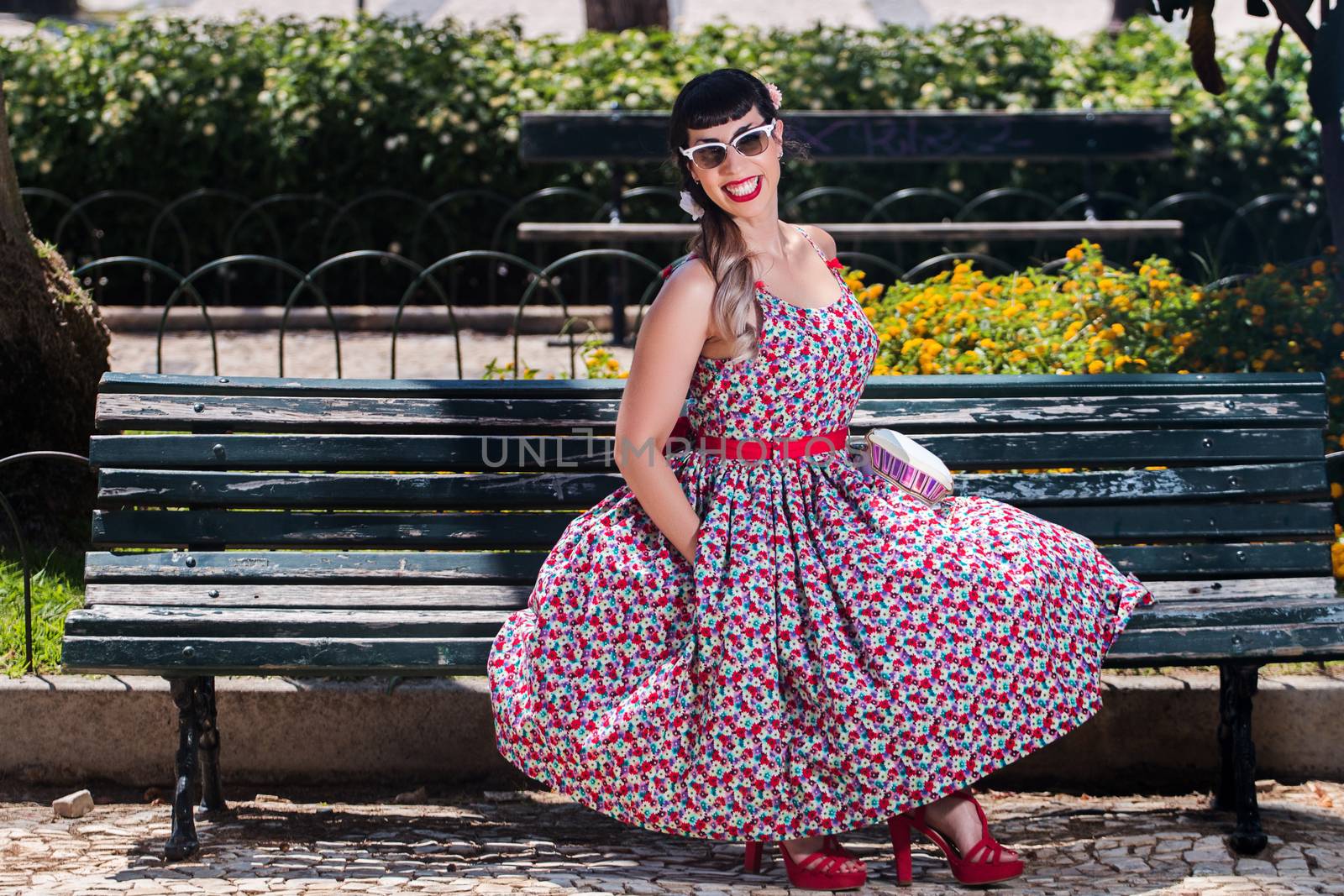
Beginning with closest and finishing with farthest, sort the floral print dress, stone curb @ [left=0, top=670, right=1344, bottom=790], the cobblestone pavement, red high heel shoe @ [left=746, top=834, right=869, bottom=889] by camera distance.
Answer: the floral print dress → red high heel shoe @ [left=746, top=834, right=869, bottom=889] → the cobblestone pavement → stone curb @ [left=0, top=670, right=1344, bottom=790]

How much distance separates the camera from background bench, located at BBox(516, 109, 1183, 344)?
7.32 meters

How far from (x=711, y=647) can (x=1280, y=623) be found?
1.22 metres

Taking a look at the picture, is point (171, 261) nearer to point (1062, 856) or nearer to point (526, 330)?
point (526, 330)

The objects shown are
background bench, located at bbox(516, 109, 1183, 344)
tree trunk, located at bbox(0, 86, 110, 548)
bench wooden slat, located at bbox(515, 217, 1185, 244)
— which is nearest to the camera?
tree trunk, located at bbox(0, 86, 110, 548)

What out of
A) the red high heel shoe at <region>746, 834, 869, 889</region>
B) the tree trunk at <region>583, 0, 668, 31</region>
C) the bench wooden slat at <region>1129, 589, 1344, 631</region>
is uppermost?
the tree trunk at <region>583, 0, 668, 31</region>

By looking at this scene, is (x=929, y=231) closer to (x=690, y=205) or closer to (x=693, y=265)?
(x=690, y=205)

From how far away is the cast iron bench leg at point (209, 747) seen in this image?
3.46 meters

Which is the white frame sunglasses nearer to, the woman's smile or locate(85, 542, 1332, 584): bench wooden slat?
the woman's smile

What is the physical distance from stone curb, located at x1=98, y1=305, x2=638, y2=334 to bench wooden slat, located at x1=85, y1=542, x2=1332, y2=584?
14.9ft

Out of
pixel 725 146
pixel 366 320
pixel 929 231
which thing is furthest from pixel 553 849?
pixel 366 320

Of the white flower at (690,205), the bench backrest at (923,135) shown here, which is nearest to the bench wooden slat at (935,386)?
the white flower at (690,205)

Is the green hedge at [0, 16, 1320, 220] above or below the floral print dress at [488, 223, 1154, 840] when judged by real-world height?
above

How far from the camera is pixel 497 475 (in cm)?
357

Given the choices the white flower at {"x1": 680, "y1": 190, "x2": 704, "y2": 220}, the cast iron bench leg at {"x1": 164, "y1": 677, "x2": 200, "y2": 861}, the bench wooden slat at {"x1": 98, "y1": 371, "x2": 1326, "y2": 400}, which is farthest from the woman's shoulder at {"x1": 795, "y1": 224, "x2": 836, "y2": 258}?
the cast iron bench leg at {"x1": 164, "y1": 677, "x2": 200, "y2": 861}
